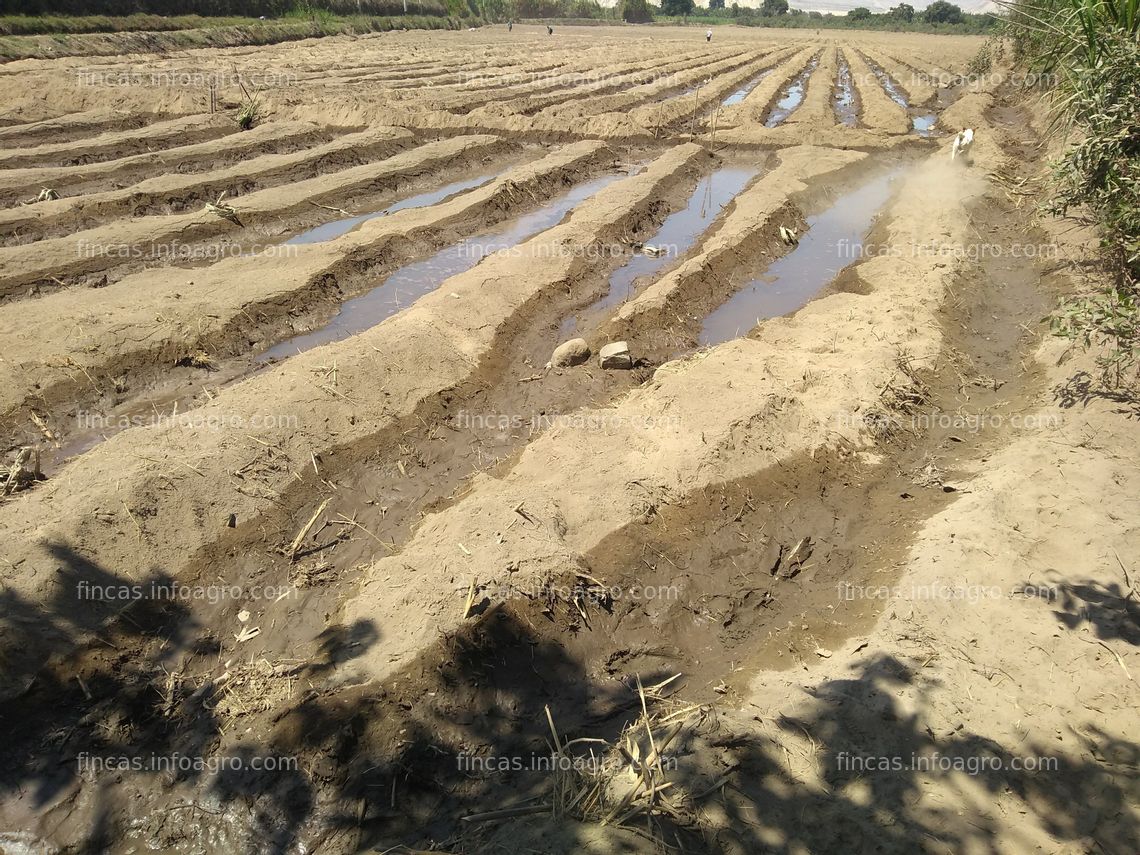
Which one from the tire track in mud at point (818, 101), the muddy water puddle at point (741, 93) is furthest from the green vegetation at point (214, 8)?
the tire track in mud at point (818, 101)

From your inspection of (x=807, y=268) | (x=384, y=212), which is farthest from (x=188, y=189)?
(x=807, y=268)

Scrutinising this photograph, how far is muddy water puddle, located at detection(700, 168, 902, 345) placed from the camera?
9438 mm

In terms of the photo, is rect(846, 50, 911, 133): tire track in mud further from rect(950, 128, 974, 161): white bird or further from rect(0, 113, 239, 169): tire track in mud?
rect(0, 113, 239, 169): tire track in mud

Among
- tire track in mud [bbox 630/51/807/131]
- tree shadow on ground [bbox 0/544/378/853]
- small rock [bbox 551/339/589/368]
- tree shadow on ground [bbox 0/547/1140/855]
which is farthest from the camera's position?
tire track in mud [bbox 630/51/807/131]

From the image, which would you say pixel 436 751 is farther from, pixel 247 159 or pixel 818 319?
pixel 247 159

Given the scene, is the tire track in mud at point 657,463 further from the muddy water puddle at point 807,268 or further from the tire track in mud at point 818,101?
the tire track in mud at point 818,101

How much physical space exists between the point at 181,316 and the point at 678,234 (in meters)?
8.38

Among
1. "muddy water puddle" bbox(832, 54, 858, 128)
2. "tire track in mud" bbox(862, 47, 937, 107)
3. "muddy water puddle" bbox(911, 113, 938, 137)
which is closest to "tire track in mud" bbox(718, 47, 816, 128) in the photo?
"muddy water puddle" bbox(832, 54, 858, 128)

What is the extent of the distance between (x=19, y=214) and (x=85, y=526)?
8733mm

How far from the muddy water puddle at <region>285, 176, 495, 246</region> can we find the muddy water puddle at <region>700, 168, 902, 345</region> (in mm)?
6619

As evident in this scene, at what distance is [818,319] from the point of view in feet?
28.8

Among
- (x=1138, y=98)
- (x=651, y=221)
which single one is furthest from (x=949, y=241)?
(x=651, y=221)

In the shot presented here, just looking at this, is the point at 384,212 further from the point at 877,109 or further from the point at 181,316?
the point at 877,109

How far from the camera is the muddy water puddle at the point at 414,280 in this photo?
873 cm
